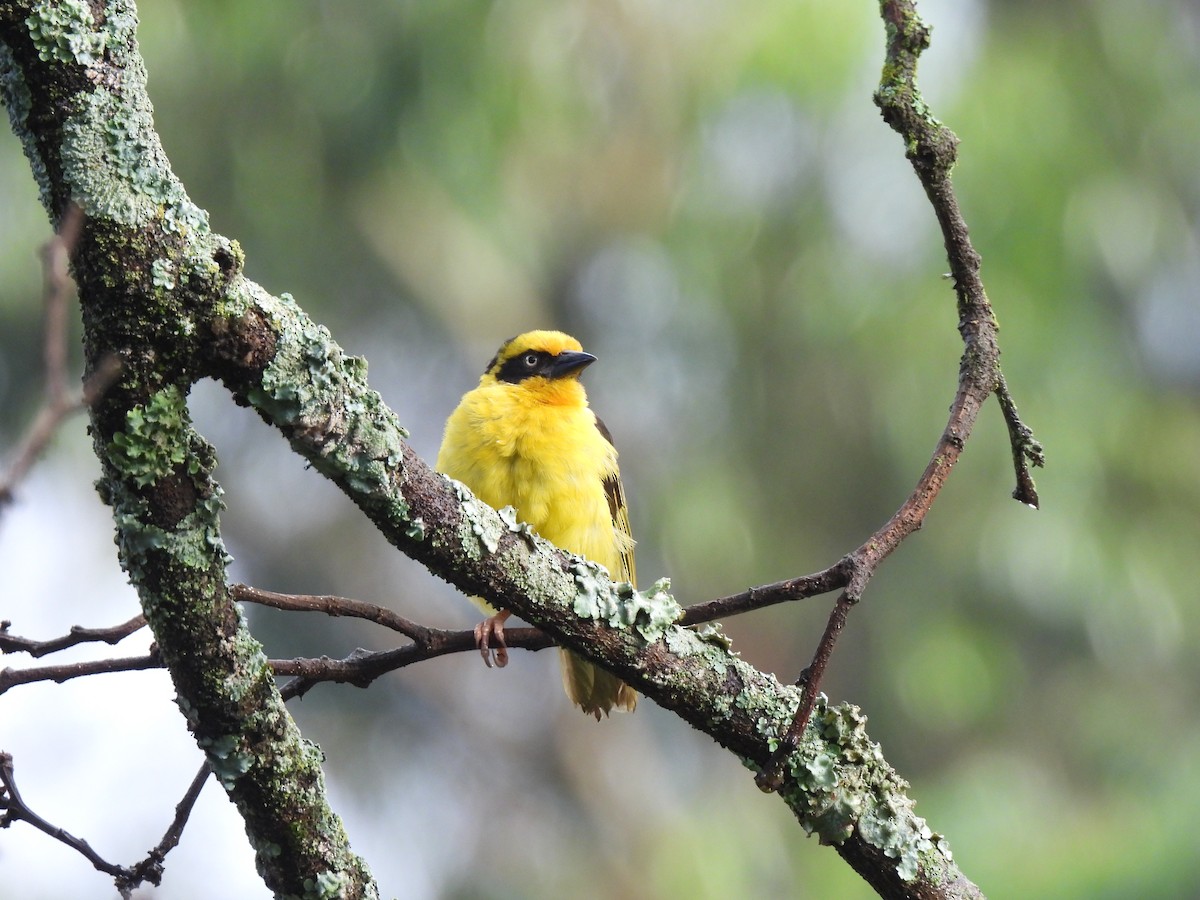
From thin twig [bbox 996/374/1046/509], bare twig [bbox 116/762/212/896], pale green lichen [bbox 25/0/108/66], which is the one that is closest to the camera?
pale green lichen [bbox 25/0/108/66]

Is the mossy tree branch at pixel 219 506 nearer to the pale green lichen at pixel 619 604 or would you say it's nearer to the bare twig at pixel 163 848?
the pale green lichen at pixel 619 604

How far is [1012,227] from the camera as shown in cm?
891

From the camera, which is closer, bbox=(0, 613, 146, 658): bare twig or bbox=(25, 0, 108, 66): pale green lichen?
bbox=(25, 0, 108, 66): pale green lichen

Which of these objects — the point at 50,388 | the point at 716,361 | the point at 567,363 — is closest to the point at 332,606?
the point at 50,388

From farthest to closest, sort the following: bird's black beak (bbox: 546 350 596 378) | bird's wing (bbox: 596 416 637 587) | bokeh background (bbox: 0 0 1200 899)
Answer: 1. bokeh background (bbox: 0 0 1200 899)
2. bird's black beak (bbox: 546 350 596 378)
3. bird's wing (bbox: 596 416 637 587)

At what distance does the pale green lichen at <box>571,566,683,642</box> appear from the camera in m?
1.94

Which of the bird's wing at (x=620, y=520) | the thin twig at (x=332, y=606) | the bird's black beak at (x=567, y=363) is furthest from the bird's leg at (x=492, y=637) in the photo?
the bird's black beak at (x=567, y=363)

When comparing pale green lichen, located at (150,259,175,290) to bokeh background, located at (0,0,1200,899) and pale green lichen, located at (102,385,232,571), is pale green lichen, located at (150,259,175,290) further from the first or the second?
bokeh background, located at (0,0,1200,899)

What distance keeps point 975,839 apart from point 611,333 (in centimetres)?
422

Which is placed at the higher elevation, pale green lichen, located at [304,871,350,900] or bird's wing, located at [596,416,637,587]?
bird's wing, located at [596,416,637,587]

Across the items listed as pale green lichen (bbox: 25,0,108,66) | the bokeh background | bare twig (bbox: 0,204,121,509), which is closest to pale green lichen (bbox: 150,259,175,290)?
pale green lichen (bbox: 25,0,108,66)

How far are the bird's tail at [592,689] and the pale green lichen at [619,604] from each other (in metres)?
1.82

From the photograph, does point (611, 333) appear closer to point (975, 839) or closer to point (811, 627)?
point (811, 627)

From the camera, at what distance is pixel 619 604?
6.43ft
